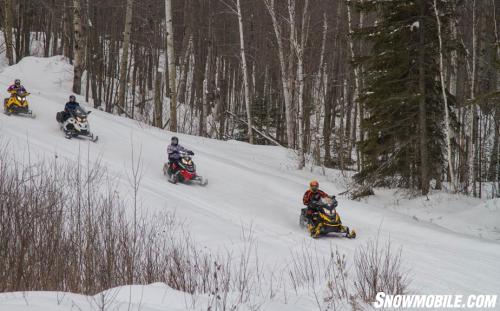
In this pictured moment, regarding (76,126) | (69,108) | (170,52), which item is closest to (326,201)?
(76,126)

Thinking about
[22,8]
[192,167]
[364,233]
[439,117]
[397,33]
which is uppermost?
[22,8]

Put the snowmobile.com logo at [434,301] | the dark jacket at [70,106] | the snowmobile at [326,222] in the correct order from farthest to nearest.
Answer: the dark jacket at [70,106] < the snowmobile at [326,222] < the snowmobile.com logo at [434,301]

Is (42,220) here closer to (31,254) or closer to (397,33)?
(31,254)

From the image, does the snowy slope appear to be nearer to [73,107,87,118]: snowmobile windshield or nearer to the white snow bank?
the white snow bank

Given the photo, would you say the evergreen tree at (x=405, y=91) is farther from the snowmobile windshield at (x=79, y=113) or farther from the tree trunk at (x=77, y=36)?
the tree trunk at (x=77, y=36)

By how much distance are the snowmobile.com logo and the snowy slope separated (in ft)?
1.29

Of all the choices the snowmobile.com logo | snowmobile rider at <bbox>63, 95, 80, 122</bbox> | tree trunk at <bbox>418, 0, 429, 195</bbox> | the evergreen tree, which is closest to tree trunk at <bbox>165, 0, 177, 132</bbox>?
snowmobile rider at <bbox>63, 95, 80, 122</bbox>

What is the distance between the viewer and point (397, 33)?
1279 cm

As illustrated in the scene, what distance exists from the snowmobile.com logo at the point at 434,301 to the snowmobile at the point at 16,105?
15002mm

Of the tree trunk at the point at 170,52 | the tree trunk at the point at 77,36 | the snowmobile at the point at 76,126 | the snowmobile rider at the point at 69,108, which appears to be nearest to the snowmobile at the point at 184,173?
the snowmobile at the point at 76,126

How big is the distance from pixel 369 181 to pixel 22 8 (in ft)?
95.3

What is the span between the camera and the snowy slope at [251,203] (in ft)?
23.7

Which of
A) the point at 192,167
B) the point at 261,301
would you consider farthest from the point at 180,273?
the point at 192,167

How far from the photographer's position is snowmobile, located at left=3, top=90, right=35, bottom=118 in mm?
15016
